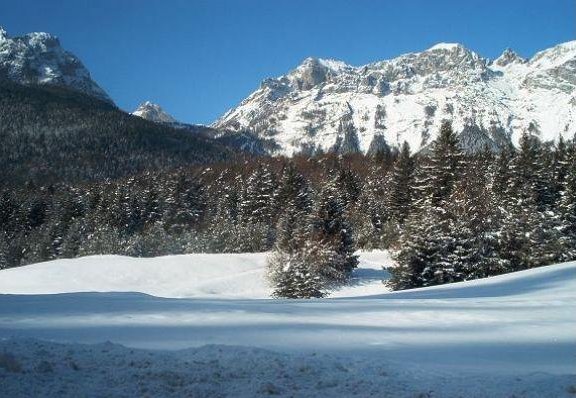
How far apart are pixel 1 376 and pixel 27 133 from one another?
669 feet

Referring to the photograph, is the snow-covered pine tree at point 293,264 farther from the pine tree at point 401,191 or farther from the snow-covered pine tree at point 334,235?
the pine tree at point 401,191

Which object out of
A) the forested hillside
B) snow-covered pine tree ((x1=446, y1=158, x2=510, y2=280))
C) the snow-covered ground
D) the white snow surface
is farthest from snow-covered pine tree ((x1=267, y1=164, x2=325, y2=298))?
the snow-covered ground

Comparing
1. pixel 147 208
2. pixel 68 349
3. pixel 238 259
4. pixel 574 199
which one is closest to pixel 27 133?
pixel 147 208

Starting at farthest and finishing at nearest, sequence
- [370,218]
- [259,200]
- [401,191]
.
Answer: [259,200] → [401,191] → [370,218]

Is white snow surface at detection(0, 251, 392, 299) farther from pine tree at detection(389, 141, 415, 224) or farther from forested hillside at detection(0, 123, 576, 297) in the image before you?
pine tree at detection(389, 141, 415, 224)

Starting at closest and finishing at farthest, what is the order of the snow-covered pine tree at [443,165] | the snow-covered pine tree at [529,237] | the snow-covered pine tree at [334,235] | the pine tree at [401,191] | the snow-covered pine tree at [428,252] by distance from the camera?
the snow-covered pine tree at [428,252] → the snow-covered pine tree at [529,237] → the snow-covered pine tree at [334,235] → the snow-covered pine tree at [443,165] → the pine tree at [401,191]

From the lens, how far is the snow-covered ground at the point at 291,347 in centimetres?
620

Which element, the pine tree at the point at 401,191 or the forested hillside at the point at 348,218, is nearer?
the forested hillside at the point at 348,218

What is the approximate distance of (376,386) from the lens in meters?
6.29

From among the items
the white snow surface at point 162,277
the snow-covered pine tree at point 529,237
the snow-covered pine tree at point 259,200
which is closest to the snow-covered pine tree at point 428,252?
the snow-covered pine tree at point 529,237

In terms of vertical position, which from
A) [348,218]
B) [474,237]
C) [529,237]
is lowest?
[529,237]

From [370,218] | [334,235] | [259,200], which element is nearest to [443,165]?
[334,235]

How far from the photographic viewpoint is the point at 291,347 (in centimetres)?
799

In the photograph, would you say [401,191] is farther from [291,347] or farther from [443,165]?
[291,347]
